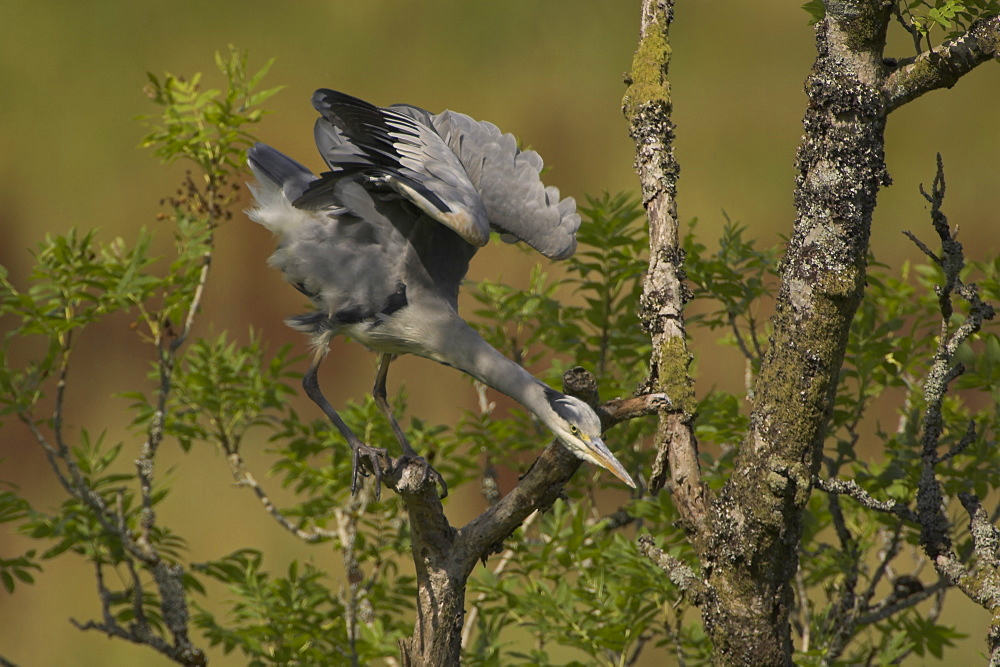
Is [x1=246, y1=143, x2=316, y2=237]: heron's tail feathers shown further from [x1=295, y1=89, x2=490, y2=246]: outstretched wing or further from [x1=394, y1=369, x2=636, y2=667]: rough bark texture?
[x1=394, y1=369, x2=636, y2=667]: rough bark texture

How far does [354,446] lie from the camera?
2.78m

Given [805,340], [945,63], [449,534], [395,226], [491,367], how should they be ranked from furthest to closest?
1. [395,226]
2. [491,367]
3. [449,534]
4. [805,340]
5. [945,63]

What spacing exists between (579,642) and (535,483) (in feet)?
2.57

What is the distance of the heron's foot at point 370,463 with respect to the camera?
2619mm

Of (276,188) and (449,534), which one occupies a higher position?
(276,188)

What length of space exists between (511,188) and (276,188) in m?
0.75

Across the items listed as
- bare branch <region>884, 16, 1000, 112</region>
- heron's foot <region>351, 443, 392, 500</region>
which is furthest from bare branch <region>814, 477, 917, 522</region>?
heron's foot <region>351, 443, 392, 500</region>

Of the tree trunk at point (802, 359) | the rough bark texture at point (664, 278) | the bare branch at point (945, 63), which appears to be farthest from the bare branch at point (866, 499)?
the bare branch at point (945, 63)

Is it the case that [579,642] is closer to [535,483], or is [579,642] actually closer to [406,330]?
[535,483]

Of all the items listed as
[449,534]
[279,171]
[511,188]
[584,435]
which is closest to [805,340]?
[584,435]

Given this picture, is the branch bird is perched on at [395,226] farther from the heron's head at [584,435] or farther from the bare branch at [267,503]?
the bare branch at [267,503]

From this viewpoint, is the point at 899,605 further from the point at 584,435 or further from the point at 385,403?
the point at 385,403

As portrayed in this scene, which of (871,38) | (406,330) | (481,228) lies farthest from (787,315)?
(406,330)

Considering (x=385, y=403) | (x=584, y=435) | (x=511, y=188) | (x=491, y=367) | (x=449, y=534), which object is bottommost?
(x=449, y=534)
